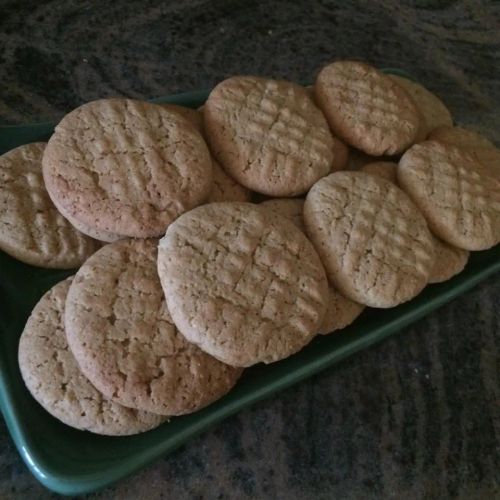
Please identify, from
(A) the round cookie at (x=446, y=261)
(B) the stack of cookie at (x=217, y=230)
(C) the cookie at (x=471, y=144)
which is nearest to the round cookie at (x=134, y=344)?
(B) the stack of cookie at (x=217, y=230)

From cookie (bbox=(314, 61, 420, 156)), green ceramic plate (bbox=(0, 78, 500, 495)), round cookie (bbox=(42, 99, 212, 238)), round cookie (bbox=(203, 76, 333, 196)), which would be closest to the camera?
green ceramic plate (bbox=(0, 78, 500, 495))

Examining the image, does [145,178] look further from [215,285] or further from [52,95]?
[52,95]

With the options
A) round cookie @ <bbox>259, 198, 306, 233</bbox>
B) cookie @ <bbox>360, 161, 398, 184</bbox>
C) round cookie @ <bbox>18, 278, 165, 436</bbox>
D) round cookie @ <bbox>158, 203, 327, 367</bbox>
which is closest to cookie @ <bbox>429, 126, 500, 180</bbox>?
cookie @ <bbox>360, 161, 398, 184</bbox>

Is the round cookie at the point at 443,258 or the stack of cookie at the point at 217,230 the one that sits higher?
the stack of cookie at the point at 217,230

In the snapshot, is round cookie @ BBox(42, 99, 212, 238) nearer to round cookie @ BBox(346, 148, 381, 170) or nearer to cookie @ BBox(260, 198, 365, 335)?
cookie @ BBox(260, 198, 365, 335)

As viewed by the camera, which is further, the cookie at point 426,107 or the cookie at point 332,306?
the cookie at point 426,107

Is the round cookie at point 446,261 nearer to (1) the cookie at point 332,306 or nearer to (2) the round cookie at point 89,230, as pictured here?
(1) the cookie at point 332,306
